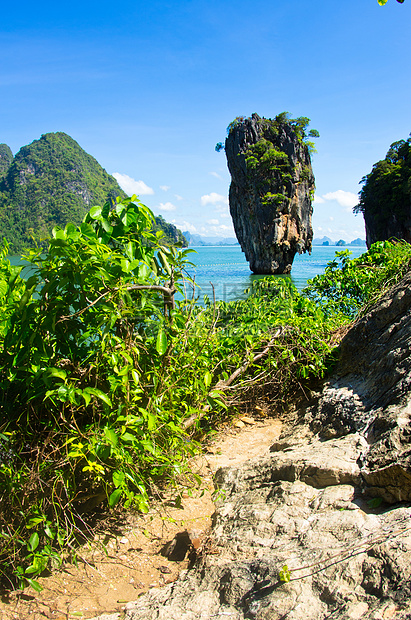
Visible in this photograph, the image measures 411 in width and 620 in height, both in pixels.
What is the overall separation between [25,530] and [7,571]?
0.64ft

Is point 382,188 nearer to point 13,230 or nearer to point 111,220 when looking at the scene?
point 111,220

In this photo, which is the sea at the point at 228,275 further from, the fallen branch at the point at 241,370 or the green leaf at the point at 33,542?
the green leaf at the point at 33,542

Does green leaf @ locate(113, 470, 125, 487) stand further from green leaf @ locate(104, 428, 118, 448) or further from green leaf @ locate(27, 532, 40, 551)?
green leaf @ locate(27, 532, 40, 551)

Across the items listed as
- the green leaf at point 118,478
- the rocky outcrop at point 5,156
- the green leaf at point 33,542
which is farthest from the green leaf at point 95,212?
the rocky outcrop at point 5,156

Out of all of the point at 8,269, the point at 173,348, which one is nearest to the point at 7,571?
the point at 173,348

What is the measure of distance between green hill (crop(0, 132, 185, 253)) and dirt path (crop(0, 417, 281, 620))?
97.7m

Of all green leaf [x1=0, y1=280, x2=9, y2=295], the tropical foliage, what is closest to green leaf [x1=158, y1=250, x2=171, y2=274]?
the tropical foliage

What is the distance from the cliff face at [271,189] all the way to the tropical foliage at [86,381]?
42.1 meters

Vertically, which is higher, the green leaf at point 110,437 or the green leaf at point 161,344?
the green leaf at point 161,344

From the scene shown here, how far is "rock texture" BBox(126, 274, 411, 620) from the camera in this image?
1.39 meters

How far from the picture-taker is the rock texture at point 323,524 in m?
1.39

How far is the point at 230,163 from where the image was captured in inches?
1892

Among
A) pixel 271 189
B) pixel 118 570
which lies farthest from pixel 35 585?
pixel 271 189

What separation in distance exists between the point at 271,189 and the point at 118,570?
44.5 m
